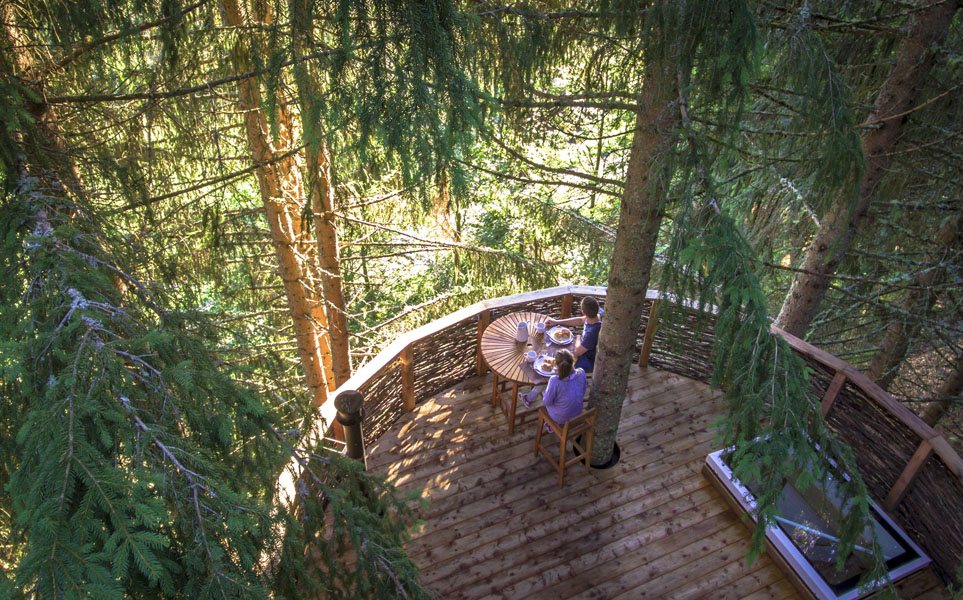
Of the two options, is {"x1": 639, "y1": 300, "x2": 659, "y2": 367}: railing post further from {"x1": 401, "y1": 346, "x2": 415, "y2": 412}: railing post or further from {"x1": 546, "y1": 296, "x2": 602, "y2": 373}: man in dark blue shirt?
{"x1": 401, "y1": 346, "x2": 415, "y2": 412}: railing post

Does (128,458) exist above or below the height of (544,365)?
above

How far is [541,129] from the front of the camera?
4.32 meters

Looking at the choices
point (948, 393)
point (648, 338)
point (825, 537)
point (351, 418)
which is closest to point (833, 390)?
point (825, 537)

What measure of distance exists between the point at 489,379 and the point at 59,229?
4.12 m

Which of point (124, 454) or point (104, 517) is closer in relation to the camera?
point (104, 517)

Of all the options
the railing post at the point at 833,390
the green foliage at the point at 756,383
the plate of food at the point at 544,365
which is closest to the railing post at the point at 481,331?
the plate of food at the point at 544,365

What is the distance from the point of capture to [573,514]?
429cm

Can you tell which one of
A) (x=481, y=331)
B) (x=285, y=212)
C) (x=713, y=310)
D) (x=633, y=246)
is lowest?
(x=481, y=331)

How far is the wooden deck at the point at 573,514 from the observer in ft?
12.5

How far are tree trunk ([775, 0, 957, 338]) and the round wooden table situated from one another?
229 cm

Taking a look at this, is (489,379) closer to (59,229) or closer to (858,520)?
(858,520)

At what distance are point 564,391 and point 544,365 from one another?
44 cm

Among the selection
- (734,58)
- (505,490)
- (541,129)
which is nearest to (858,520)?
(734,58)

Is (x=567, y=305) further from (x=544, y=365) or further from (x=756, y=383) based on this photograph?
(x=756, y=383)
